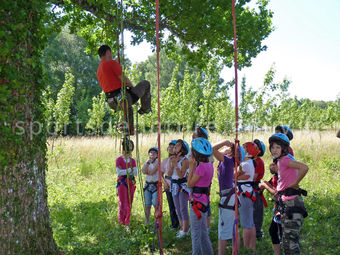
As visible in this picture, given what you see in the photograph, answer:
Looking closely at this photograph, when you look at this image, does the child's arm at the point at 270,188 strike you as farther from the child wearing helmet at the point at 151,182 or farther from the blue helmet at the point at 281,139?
the child wearing helmet at the point at 151,182

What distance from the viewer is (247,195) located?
15.0 ft

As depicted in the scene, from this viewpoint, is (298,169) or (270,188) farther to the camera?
(270,188)

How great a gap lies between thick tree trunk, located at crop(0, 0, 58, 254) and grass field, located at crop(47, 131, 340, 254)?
1.24 m

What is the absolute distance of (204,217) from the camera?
13.2 ft

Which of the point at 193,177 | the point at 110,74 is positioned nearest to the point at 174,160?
the point at 193,177

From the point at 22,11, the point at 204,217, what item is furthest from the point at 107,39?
the point at 204,217

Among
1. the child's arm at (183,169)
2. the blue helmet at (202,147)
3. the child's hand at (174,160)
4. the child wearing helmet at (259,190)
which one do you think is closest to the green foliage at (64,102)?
the child's hand at (174,160)

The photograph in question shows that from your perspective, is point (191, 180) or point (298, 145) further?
point (298, 145)

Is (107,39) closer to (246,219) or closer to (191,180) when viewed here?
(191,180)

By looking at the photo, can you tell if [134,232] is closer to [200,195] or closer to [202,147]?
[200,195]

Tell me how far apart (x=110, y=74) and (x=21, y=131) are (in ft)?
4.91

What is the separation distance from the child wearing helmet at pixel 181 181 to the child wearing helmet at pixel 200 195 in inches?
42.6

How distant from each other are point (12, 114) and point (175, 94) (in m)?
14.1

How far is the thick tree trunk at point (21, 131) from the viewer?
2900 millimetres
